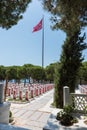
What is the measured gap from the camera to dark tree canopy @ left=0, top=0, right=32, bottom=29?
807cm

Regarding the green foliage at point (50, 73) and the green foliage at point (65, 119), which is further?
the green foliage at point (50, 73)

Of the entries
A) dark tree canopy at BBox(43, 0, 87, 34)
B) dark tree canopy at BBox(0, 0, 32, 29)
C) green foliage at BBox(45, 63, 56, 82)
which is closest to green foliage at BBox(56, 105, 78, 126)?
dark tree canopy at BBox(43, 0, 87, 34)

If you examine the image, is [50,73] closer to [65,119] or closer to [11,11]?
[65,119]

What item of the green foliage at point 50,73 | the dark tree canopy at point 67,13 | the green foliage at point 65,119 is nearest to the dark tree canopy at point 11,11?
the dark tree canopy at point 67,13

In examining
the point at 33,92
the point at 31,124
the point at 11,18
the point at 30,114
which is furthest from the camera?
the point at 33,92

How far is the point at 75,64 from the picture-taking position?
1409 centimetres

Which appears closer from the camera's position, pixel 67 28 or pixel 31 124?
pixel 67 28

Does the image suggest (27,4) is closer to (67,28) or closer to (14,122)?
(67,28)

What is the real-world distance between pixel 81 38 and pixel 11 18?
6.74 m

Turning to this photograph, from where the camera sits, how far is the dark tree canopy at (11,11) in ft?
26.5

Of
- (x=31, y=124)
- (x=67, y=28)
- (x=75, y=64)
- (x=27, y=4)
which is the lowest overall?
(x=31, y=124)

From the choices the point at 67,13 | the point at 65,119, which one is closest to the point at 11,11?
the point at 67,13

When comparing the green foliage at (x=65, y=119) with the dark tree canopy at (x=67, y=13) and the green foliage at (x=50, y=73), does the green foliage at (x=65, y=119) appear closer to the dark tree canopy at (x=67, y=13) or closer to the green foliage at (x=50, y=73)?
the dark tree canopy at (x=67, y=13)

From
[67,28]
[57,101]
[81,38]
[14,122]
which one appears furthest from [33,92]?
[67,28]
